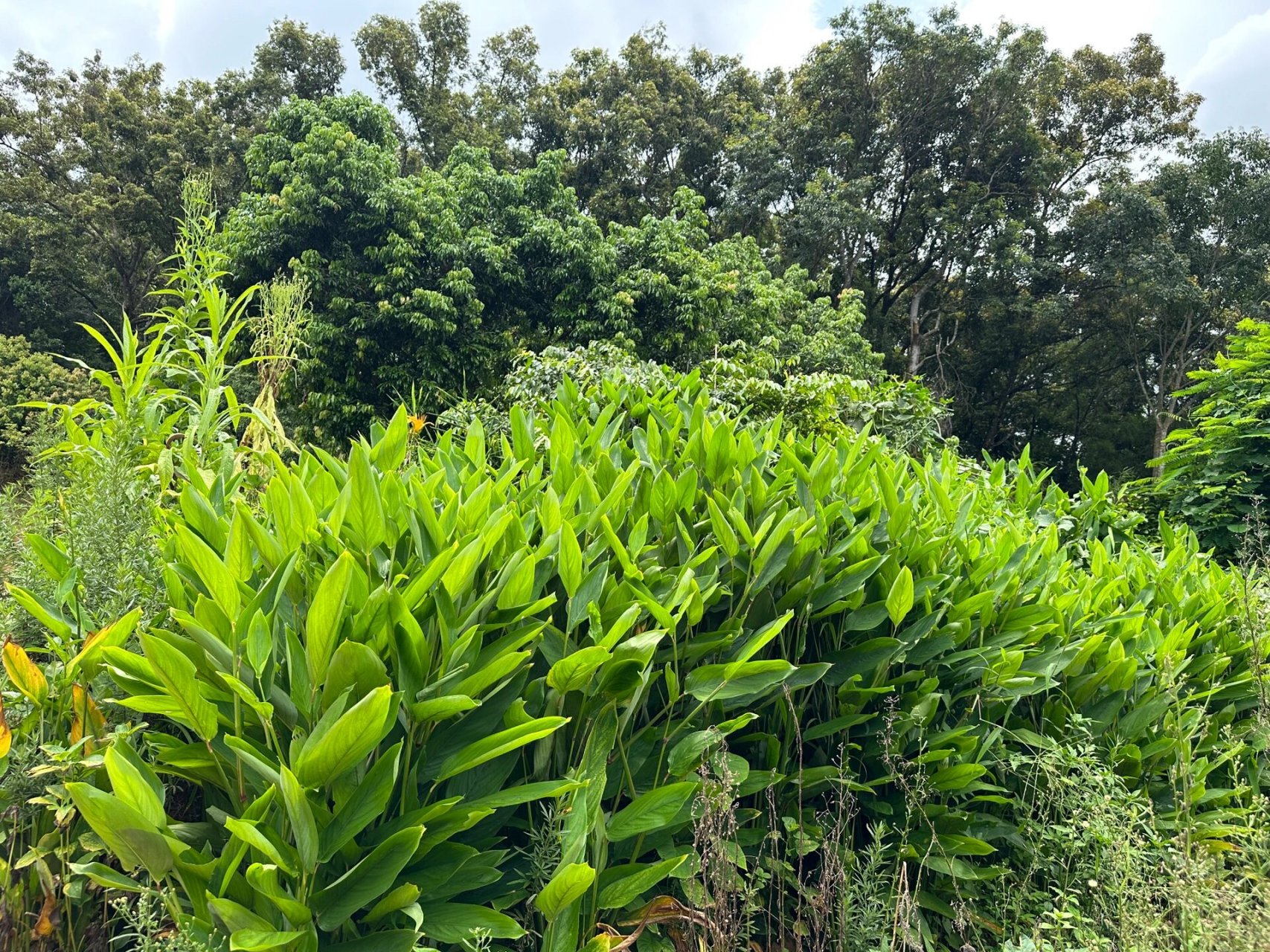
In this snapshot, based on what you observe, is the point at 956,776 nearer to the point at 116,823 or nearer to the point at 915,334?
the point at 116,823

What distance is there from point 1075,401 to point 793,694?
999 inches

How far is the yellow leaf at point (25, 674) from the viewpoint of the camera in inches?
55.5

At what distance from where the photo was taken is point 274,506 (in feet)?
4.83

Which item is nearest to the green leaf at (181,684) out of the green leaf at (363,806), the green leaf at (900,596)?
the green leaf at (363,806)

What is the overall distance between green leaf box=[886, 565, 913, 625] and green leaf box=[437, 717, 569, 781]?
3.21 feet

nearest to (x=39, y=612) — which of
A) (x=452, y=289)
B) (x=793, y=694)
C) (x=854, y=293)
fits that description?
(x=793, y=694)

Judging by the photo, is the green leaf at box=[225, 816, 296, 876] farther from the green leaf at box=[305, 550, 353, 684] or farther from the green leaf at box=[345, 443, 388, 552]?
the green leaf at box=[345, 443, 388, 552]

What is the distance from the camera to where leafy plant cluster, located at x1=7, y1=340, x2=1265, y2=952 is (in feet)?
3.78

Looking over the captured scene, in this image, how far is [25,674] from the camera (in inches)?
56.4

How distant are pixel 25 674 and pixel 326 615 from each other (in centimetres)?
81

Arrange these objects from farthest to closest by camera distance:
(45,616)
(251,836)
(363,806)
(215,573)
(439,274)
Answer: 1. (439,274)
2. (45,616)
3. (215,573)
4. (363,806)
5. (251,836)

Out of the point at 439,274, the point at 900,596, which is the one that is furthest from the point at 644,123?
the point at 900,596

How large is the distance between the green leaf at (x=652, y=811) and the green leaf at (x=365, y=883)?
0.41 metres

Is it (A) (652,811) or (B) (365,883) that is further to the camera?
(A) (652,811)
